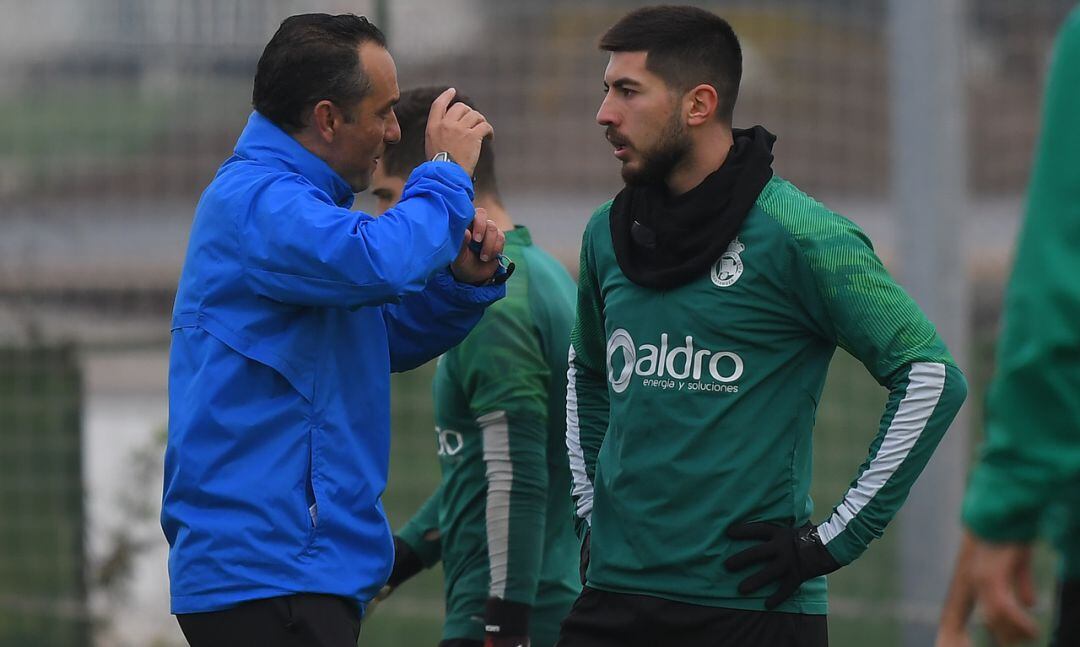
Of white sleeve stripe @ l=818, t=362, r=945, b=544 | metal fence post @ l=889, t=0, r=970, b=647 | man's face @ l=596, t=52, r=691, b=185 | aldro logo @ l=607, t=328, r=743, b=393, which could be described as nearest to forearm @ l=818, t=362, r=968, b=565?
white sleeve stripe @ l=818, t=362, r=945, b=544

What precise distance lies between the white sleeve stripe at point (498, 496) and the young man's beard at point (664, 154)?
2.51ft

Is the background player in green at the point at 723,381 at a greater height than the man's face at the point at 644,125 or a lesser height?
lesser

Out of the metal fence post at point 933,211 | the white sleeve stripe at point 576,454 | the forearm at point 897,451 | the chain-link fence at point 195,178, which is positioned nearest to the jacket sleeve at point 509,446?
the white sleeve stripe at point 576,454

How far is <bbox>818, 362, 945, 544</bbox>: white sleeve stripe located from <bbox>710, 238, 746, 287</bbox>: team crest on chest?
406 mm

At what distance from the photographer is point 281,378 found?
10.5 feet

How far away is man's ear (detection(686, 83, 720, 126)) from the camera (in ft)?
11.4

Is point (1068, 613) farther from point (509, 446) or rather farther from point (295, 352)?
point (509, 446)

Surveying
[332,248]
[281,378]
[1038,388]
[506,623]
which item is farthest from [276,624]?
[1038,388]

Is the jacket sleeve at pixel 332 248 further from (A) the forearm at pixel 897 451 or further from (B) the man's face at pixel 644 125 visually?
(A) the forearm at pixel 897 451

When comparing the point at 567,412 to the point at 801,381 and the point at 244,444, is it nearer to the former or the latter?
the point at 801,381

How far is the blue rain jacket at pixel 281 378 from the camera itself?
312cm

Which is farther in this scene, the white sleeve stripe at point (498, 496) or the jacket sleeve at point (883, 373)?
the white sleeve stripe at point (498, 496)

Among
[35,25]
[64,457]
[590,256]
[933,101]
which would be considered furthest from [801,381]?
[35,25]

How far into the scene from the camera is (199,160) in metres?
8.09
